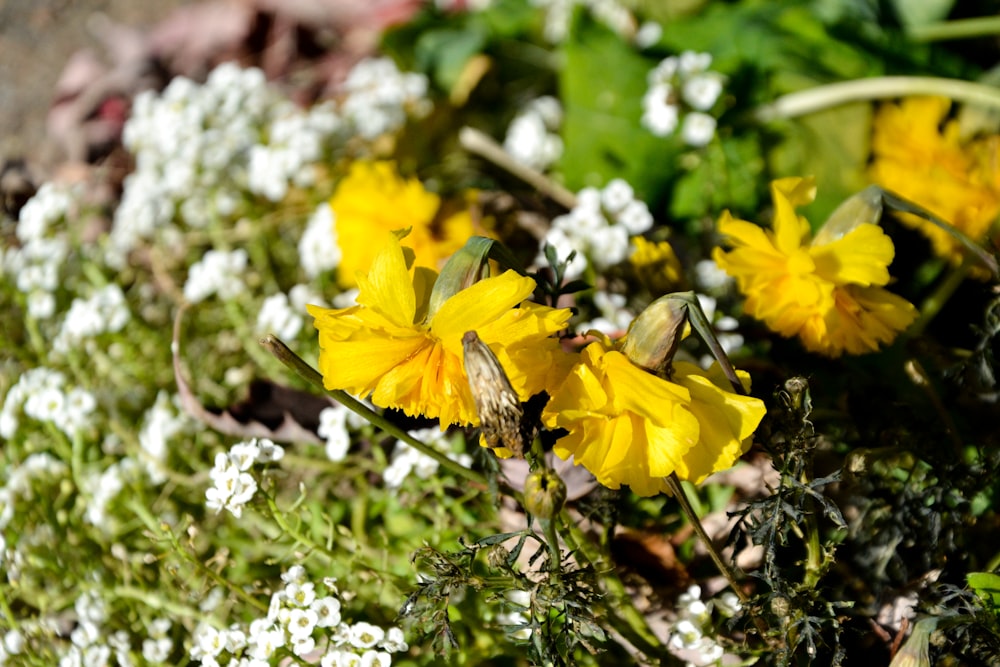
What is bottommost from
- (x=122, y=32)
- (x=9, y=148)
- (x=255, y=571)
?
(x=255, y=571)

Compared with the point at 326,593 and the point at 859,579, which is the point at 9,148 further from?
the point at 859,579

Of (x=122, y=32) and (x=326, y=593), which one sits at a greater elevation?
(x=122, y=32)

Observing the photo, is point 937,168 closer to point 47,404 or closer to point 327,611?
point 327,611

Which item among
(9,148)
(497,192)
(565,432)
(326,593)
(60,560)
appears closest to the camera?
(565,432)

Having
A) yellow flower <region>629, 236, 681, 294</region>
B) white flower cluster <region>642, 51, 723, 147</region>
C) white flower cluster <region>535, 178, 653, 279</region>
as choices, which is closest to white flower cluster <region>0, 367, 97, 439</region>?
white flower cluster <region>535, 178, 653, 279</region>

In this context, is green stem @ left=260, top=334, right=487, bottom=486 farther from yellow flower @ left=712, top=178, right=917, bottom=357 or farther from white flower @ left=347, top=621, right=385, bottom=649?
yellow flower @ left=712, top=178, right=917, bottom=357

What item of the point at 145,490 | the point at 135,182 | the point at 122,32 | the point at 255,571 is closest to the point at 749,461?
the point at 255,571

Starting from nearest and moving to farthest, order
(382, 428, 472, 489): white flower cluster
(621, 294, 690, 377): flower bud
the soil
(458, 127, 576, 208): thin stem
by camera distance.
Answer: (621, 294, 690, 377): flower bud, (382, 428, 472, 489): white flower cluster, (458, 127, 576, 208): thin stem, the soil
